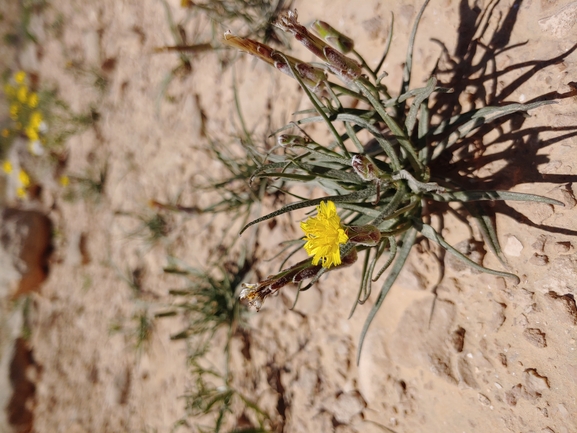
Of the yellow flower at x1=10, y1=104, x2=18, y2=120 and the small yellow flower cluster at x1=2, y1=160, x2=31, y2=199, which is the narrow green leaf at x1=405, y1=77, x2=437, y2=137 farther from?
the yellow flower at x1=10, y1=104, x2=18, y2=120

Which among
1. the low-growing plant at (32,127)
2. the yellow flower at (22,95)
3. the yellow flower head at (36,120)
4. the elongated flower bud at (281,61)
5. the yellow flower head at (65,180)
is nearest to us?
the elongated flower bud at (281,61)

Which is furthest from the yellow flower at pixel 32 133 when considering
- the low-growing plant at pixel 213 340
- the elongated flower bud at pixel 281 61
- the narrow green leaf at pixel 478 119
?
the narrow green leaf at pixel 478 119

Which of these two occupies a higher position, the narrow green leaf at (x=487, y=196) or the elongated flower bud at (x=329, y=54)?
the elongated flower bud at (x=329, y=54)

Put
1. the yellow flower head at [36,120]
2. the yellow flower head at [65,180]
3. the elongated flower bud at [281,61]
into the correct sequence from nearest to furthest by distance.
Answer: the elongated flower bud at [281,61] → the yellow flower head at [65,180] → the yellow flower head at [36,120]

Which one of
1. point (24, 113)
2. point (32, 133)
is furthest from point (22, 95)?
point (32, 133)

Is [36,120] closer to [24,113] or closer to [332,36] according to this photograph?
[24,113]

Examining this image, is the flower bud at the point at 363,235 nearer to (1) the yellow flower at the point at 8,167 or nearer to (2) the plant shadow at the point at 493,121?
(2) the plant shadow at the point at 493,121
